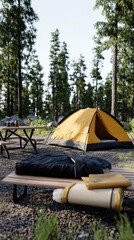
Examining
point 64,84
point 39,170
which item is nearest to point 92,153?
point 39,170

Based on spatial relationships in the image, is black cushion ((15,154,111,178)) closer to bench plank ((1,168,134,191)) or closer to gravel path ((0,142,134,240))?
bench plank ((1,168,134,191))

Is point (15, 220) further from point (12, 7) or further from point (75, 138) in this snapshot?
point (12, 7)

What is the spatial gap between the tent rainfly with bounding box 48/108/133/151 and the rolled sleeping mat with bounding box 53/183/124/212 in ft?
18.3

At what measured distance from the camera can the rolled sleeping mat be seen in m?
3.30

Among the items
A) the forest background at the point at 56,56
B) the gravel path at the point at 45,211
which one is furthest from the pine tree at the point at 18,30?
the gravel path at the point at 45,211

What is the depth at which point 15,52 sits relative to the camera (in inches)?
842

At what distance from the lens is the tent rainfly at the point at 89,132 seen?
9422 mm

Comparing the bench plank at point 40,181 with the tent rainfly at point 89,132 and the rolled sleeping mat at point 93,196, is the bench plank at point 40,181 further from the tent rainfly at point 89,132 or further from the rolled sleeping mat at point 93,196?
the tent rainfly at point 89,132

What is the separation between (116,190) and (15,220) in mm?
1292

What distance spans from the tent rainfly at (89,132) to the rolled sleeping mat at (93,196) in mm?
5575

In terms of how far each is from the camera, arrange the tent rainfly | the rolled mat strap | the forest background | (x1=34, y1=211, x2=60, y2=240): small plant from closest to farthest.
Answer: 1. (x1=34, y1=211, x2=60, y2=240): small plant
2. the rolled mat strap
3. the tent rainfly
4. the forest background

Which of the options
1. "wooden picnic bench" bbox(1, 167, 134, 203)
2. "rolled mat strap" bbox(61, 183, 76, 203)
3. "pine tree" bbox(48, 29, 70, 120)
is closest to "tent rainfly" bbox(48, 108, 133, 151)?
"wooden picnic bench" bbox(1, 167, 134, 203)

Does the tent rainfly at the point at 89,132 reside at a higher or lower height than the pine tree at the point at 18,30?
lower

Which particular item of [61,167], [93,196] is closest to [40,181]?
[61,167]
